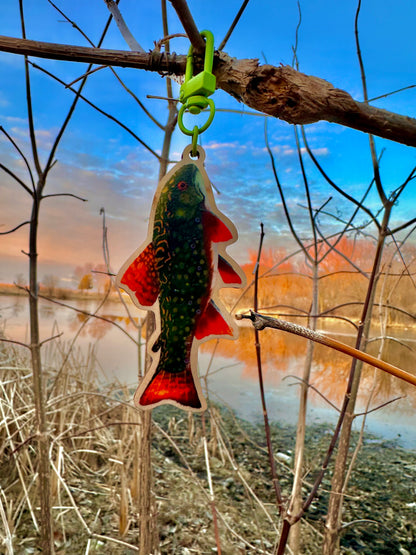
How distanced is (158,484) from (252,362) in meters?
0.69

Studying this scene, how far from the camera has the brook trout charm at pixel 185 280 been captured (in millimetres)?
507

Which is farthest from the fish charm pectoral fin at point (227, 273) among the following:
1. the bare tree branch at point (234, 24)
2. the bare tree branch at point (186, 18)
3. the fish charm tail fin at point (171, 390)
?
the bare tree branch at point (234, 24)

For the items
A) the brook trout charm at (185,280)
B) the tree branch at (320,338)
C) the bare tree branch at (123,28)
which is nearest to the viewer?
the tree branch at (320,338)

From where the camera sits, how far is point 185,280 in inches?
20.0

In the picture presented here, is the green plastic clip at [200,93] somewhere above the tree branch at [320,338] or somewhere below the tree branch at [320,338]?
above

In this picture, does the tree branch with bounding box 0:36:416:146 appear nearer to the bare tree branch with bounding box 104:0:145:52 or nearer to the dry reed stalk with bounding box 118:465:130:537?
the bare tree branch with bounding box 104:0:145:52

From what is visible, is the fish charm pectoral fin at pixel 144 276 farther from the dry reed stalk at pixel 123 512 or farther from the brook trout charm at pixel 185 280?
the dry reed stalk at pixel 123 512

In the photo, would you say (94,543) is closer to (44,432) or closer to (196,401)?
(44,432)

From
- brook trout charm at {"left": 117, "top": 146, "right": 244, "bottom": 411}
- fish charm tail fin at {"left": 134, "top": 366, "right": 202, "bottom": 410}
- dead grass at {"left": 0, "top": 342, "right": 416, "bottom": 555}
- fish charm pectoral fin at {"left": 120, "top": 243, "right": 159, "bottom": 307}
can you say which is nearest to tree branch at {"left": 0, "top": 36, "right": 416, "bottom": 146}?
brook trout charm at {"left": 117, "top": 146, "right": 244, "bottom": 411}

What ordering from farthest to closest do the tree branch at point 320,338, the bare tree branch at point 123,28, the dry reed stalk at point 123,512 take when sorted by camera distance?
1. the dry reed stalk at point 123,512
2. the bare tree branch at point 123,28
3. the tree branch at point 320,338

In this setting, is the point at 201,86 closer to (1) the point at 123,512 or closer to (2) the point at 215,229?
(2) the point at 215,229

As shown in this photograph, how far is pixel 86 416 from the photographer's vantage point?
1782 millimetres

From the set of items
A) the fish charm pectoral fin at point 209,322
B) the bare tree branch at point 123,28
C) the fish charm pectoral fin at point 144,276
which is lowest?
the fish charm pectoral fin at point 209,322

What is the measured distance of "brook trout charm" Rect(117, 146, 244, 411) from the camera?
0.51 m
